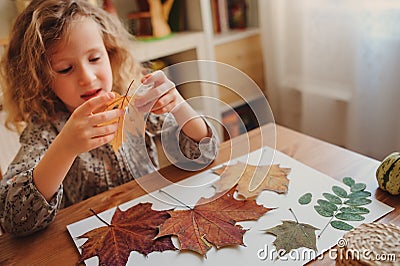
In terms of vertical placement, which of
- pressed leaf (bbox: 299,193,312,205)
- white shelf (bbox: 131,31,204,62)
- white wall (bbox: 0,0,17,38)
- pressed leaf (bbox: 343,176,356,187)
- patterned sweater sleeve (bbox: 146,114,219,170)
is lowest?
pressed leaf (bbox: 299,193,312,205)

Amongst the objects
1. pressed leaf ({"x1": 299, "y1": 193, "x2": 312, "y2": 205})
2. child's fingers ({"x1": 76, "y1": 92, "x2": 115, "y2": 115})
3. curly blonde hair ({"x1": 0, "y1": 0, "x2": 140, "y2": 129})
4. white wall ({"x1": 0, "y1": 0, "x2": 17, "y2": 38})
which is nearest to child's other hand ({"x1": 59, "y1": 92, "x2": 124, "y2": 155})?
child's fingers ({"x1": 76, "y1": 92, "x2": 115, "y2": 115})

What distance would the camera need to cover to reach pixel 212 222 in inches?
28.5

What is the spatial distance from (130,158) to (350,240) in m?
0.62

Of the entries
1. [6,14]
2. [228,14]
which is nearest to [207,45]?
[228,14]

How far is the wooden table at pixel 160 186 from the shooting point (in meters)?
0.71

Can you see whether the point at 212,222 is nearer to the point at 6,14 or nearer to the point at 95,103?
the point at 95,103

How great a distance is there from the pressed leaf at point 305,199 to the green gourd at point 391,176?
4.9 inches

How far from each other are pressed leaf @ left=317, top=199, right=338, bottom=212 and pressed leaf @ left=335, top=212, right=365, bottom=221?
0.7 inches

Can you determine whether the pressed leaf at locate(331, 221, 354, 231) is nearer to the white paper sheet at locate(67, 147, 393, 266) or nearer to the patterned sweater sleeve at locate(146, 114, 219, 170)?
the white paper sheet at locate(67, 147, 393, 266)

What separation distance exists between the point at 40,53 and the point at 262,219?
564 millimetres

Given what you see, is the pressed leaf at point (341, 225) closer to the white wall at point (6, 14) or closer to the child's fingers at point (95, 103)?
the child's fingers at point (95, 103)

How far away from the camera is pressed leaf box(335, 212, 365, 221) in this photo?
27.4 inches

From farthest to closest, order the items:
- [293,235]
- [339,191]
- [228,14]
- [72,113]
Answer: [228,14], [72,113], [339,191], [293,235]

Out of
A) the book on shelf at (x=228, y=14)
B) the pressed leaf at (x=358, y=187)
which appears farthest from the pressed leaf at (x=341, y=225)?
the book on shelf at (x=228, y=14)
